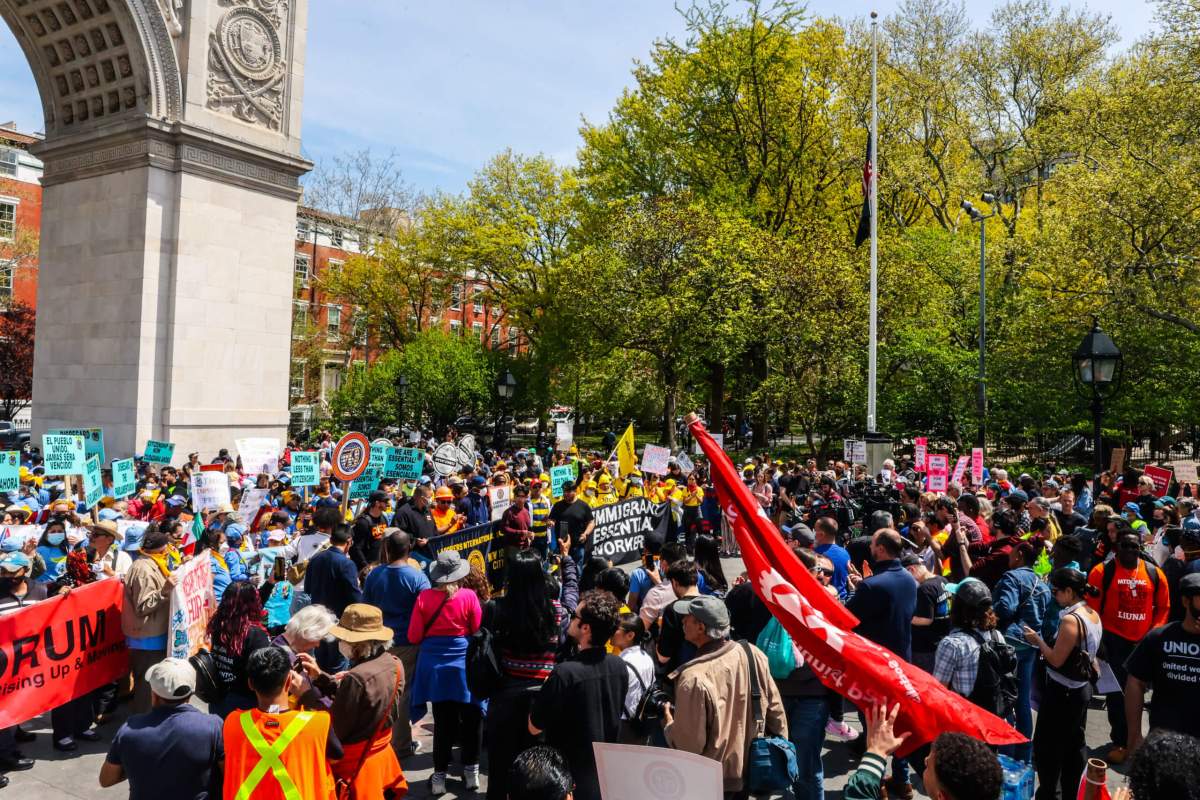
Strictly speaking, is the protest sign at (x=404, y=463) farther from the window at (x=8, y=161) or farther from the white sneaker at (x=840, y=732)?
the window at (x=8, y=161)

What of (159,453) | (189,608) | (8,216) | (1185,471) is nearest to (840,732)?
(189,608)

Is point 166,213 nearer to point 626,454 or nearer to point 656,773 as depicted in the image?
point 626,454

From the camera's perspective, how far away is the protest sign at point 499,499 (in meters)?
13.0

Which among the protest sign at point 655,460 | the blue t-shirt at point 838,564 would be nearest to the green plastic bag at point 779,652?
the blue t-shirt at point 838,564

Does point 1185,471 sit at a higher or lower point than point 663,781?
higher

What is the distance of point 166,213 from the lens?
2148cm

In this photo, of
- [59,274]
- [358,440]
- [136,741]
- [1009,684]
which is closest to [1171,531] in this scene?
[1009,684]

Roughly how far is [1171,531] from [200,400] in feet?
69.9

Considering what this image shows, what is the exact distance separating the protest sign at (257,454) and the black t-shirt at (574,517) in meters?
7.31

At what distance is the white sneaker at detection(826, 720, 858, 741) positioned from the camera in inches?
287

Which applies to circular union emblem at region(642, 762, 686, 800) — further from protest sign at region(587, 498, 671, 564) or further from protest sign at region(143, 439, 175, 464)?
protest sign at region(143, 439, 175, 464)

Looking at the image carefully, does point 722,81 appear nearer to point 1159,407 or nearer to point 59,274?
point 1159,407

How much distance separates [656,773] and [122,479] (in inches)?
521

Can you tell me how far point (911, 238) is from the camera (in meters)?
32.7
